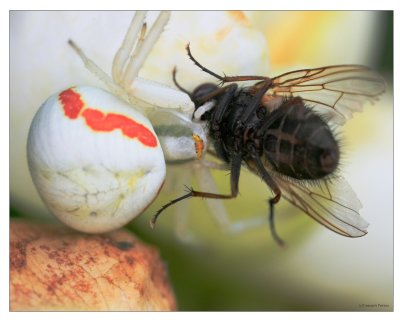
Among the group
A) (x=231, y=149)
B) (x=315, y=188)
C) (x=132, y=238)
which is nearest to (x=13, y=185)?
(x=132, y=238)

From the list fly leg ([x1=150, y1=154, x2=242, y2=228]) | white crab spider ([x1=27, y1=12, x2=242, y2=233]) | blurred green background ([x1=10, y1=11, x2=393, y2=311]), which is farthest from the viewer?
blurred green background ([x1=10, y1=11, x2=393, y2=311])

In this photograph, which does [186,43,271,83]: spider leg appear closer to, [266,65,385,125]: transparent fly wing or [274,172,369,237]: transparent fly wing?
[266,65,385,125]: transparent fly wing

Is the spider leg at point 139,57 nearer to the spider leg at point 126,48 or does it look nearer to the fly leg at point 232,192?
the spider leg at point 126,48

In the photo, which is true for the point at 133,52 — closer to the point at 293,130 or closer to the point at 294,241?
the point at 293,130

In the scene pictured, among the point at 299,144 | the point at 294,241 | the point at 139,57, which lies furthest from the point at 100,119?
the point at 294,241

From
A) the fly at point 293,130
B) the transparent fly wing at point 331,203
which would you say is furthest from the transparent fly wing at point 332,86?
the transparent fly wing at point 331,203

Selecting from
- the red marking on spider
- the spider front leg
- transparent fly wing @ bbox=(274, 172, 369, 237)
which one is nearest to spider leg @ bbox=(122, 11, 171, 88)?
the spider front leg
